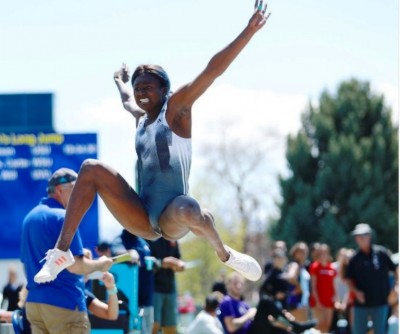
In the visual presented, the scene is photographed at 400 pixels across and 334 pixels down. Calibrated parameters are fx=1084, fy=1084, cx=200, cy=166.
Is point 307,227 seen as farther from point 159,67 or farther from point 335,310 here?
point 159,67

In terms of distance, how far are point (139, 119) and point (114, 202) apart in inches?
34.8

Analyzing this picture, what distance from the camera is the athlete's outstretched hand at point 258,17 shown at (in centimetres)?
695

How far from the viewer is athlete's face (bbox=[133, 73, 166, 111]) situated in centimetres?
711

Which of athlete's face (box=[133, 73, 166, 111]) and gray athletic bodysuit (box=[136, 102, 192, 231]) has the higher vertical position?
athlete's face (box=[133, 73, 166, 111])

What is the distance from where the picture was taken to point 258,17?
23.0 ft

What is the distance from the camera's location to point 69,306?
825cm

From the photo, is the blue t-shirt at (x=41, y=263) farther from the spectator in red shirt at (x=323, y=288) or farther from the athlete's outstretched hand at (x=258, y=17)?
the spectator in red shirt at (x=323, y=288)

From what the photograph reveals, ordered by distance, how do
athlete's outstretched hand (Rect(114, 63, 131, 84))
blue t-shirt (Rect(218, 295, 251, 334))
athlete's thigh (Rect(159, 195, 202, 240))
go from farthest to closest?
1. blue t-shirt (Rect(218, 295, 251, 334))
2. athlete's outstretched hand (Rect(114, 63, 131, 84))
3. athlete's thigh (Rect(159, 195, 202, 240))

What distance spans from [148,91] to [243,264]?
1.37m

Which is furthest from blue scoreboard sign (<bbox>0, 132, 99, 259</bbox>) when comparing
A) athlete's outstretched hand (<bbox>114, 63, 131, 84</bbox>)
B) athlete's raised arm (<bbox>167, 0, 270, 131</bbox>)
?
athlete's raised arm (<bbox>167, 0, 270, 131</bbox>)

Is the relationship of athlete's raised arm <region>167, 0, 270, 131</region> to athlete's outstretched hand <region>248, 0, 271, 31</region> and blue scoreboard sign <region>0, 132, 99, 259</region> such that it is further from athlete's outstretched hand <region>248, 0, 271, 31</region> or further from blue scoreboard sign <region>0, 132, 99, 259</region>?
→ blue scoreboard sign <region>0, 132, 99, 259</region>

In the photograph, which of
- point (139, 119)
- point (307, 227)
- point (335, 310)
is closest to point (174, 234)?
Answer: point (139, 119)

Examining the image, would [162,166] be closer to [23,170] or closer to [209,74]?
[209,74]

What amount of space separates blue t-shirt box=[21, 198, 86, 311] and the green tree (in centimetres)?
3541
